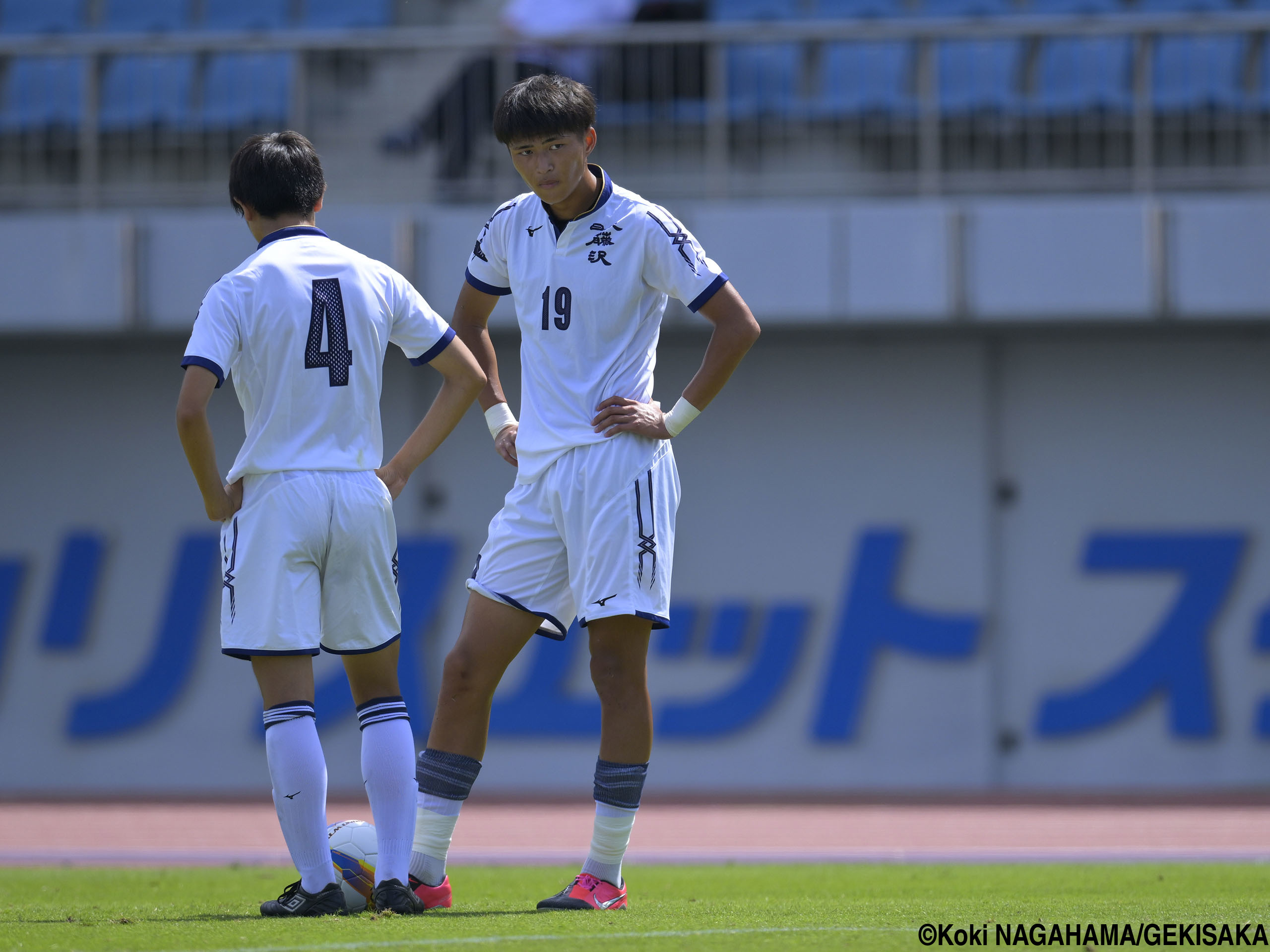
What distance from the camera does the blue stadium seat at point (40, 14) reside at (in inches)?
536

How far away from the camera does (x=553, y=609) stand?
444cm

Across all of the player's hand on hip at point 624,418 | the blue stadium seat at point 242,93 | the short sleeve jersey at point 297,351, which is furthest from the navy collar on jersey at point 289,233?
the blue stadium seat at point 242,93

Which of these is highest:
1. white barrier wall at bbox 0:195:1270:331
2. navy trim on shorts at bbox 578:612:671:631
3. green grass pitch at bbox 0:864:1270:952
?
white barrier wall at bbox 0:195:1270:331

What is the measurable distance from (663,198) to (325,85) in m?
2.89

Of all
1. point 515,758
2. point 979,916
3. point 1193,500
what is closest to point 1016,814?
point 1193,500

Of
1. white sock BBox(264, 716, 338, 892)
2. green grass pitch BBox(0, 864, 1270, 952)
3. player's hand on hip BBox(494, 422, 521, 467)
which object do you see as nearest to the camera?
green grass pitch BBox(0, 864, 1270, 952)

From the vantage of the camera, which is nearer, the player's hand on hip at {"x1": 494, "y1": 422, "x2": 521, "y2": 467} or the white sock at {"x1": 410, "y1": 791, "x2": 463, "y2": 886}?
the white sock at {"x1": 410, "y1": 791, "x2": 463, "y2": 886}

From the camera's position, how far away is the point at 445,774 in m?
4.41

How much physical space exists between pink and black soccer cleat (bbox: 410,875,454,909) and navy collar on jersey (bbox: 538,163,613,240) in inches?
77.6

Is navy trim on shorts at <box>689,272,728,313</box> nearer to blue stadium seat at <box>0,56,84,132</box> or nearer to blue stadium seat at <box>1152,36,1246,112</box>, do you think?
blue stadium seat at <box>1152,36,1246,112</box>

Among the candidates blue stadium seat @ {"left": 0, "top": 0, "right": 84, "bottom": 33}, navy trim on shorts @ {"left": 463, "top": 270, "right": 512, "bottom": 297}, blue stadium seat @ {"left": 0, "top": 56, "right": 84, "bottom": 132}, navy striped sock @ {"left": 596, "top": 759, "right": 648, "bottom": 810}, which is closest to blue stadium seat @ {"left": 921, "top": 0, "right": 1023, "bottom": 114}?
blue stadium seat @ {"left": 0, "top": 56, "right": 84, "bottom": 132}

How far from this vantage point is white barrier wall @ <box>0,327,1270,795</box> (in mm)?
10852

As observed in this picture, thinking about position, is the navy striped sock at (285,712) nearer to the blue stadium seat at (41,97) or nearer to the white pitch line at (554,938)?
the white pitch line at (554,938)

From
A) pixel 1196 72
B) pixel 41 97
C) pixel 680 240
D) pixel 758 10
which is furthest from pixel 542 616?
pixel 758 10
